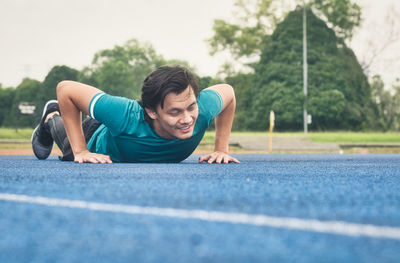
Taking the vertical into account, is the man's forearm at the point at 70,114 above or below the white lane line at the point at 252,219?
above

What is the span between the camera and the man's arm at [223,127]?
4.07m

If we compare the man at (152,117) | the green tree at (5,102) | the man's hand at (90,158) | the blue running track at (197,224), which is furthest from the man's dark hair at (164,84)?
the green tree at (5,102)

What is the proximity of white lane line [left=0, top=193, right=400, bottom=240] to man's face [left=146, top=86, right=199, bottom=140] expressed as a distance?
1.75m

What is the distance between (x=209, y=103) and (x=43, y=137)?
2.17 m

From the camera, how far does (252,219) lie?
122cm

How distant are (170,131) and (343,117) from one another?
30737 mm

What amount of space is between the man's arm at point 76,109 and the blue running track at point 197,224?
5.68 ft

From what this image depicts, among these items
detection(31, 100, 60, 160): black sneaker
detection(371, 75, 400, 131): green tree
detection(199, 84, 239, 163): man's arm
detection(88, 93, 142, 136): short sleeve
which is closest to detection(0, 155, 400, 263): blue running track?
detection(88, 93, 142, 136): short sleeve

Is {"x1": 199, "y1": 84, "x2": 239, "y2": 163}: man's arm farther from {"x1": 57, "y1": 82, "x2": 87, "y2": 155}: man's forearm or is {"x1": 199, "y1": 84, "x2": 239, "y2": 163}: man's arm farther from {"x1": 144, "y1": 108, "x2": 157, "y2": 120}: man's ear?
{"x1": 57, "y1": 82, "x2": 87, "y2": 155}: man's forearm

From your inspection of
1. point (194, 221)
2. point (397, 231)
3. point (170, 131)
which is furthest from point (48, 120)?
point (397, 231)

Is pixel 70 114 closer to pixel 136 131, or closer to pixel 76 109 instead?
pixel 76 109

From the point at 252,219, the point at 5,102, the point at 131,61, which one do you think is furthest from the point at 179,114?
the point at 131,61

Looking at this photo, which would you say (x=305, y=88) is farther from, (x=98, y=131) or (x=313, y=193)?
(x=313, y=193)

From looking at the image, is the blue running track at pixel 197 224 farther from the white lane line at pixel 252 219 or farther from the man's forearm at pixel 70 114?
the man's forearm at pixel 70 114
